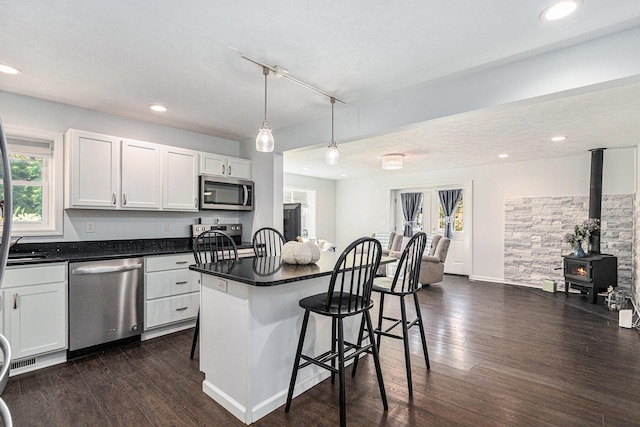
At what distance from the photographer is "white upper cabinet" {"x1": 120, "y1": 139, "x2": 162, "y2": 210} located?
3375mm

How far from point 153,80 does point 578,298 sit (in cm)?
638

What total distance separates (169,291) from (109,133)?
182cm

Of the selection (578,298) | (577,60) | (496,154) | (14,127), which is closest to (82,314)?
(14,127)

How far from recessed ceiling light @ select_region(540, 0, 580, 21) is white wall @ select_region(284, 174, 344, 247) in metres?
6.56

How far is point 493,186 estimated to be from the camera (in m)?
6.50

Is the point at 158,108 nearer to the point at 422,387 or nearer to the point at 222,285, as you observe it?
the point at 222,285

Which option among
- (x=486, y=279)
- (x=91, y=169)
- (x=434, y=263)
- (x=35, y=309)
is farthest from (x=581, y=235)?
(x=35, y=309)

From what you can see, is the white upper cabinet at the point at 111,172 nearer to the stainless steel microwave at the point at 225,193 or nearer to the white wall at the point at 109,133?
the white wall at the point at 109,133

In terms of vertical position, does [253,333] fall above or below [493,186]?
below

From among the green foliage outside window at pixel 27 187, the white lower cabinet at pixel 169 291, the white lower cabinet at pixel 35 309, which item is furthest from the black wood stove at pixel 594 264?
the green foliage outside window at pixel 27 187

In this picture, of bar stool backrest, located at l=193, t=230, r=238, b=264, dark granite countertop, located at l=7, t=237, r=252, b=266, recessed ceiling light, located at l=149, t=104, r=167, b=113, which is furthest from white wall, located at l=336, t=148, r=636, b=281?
recessed ceiling light, located at l=149, t=104, r=167, b=113

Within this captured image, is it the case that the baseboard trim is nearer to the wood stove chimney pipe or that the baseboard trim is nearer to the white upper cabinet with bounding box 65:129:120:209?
the wood stove chimney pipe

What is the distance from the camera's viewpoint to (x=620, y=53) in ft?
6.54

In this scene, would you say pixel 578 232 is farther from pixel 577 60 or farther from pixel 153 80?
pixel 153 80
